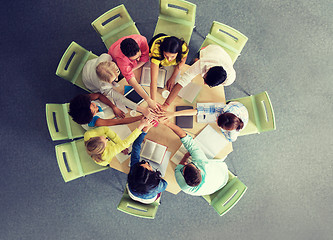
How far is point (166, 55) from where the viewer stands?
2045mm

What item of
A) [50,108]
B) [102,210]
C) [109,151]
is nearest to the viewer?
[109,151]

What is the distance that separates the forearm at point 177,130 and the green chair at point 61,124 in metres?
0.99

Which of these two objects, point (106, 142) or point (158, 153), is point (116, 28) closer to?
point (106, 142)

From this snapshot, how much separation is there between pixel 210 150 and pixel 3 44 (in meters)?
3.10

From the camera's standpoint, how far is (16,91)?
3014 millimetres

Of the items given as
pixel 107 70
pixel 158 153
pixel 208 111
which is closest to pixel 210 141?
pixel 208 111

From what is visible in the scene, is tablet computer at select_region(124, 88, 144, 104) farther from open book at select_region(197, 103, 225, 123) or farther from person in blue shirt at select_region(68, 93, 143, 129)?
open book at select_region(197, 103, 225, 123)

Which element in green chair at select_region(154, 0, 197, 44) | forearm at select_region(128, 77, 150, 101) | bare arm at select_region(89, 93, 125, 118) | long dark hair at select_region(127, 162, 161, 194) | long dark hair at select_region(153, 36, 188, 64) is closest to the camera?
long dark hair at select_region(127, 162, 161, 194)

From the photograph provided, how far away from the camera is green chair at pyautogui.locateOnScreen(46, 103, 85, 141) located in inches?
88.4

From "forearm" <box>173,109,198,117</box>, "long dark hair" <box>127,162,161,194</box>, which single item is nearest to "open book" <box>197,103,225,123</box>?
"forearm" <box>173,109,198,117</box>

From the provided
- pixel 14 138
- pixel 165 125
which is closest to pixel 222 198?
pixel 165 125

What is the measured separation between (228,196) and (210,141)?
0.60 meters

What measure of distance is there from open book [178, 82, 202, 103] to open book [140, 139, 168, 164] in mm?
557

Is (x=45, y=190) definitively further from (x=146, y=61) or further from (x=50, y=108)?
(x=146, y=61)
